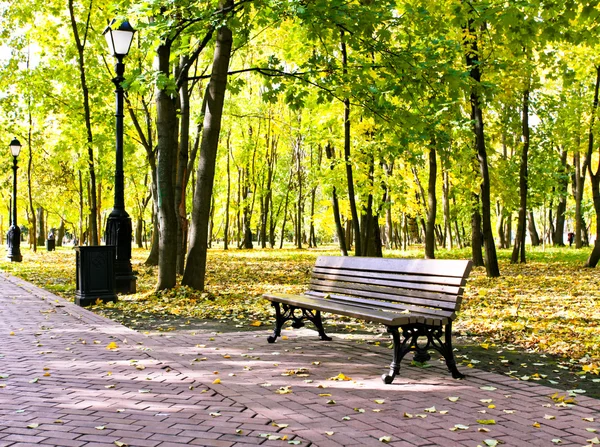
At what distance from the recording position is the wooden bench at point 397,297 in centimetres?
530

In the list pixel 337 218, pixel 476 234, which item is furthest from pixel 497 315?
pixel 337 218

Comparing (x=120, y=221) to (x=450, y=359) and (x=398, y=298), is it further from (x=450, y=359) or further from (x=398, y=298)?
(x=450, y=359)

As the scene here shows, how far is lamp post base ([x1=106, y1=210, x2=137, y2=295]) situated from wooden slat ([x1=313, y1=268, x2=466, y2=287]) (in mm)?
5579

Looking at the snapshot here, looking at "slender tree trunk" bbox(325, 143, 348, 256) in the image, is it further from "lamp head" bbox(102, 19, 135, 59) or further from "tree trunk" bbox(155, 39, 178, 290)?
"lamp head" bbox(102, 19, 135, 59)

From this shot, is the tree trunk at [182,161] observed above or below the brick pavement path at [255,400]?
above

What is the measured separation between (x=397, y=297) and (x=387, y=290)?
0.21m

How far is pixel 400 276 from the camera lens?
6090 mm

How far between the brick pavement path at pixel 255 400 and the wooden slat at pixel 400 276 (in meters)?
0.86

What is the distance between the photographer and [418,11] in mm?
8227

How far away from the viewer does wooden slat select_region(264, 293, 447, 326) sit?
203 inches

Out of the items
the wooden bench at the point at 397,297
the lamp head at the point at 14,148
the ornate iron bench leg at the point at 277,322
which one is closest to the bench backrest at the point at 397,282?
the wooden bench at the point at 397,297

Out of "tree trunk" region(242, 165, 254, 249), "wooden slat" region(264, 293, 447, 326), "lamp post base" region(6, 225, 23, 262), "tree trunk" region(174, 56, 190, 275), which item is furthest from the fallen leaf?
"tree trunk" region(242, 165, 254, 249)

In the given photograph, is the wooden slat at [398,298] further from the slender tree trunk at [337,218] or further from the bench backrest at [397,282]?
the slender tree trunk at [337,218]

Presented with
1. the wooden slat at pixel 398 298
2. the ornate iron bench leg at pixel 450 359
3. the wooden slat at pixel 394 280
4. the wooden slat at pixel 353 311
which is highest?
the wooden slat at pixel 394 280
